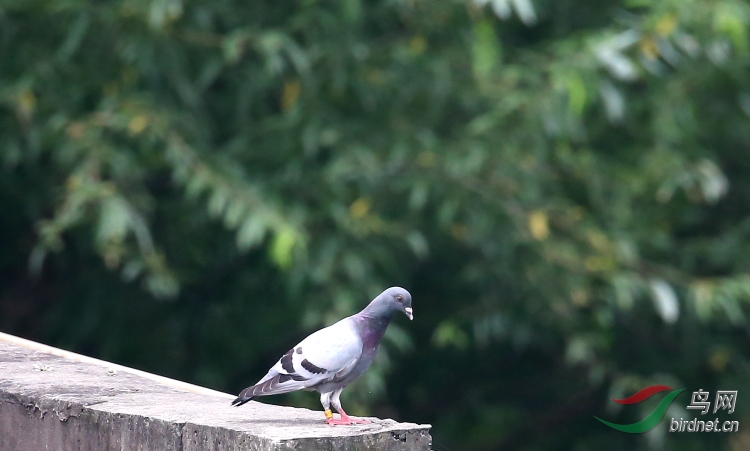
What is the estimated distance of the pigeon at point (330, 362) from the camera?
2256 mm

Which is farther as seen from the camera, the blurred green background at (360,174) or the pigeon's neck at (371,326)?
the blurred green background at (360,174)

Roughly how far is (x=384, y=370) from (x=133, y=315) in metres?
1.49

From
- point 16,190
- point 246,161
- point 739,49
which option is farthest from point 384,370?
point 739,49

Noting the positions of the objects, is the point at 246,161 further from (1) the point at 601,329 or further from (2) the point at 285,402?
(1) the point at 601,329

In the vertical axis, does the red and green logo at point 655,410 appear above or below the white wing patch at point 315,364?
below

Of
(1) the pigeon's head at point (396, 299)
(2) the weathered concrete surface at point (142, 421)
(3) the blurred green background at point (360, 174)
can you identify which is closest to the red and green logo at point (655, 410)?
(3) the blurred green background at point (360, 174)

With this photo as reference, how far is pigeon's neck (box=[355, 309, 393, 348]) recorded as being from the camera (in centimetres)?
235

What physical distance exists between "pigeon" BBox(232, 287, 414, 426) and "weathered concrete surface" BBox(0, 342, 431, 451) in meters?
0.06

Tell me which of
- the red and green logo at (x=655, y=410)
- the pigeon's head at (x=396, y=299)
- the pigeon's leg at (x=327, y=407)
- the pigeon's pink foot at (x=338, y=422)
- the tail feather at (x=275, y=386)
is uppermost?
Result: the pigeon's head at (x=396, y=299)

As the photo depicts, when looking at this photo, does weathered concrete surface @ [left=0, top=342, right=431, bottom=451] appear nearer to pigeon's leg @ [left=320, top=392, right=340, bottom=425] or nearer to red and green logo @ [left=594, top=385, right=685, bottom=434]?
pigeon's leg @ [left=320, top=392, right=340, bottom=425]

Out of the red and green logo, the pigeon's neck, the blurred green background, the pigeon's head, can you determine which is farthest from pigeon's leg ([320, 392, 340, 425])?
the red and green logo

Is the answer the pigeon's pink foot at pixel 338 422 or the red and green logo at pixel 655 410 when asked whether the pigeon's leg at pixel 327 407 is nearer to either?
the pigeon's pink foot at pixel 338 422

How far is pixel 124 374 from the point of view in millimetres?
2930

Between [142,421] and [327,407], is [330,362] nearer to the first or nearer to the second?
[327,407]
